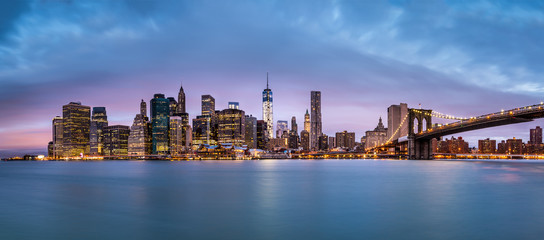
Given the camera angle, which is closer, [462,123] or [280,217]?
[280,217]

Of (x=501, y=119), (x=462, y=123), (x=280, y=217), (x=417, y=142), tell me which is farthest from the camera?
(x=417, y=142)

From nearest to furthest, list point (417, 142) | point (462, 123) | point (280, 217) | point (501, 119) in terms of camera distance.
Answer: point (280, 217)
point (501, 119)
point (462, 123)
point (417, 142)

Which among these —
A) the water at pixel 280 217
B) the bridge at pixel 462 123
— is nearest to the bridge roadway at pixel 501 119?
the bridge at pixel 462 123

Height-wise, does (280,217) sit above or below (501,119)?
below

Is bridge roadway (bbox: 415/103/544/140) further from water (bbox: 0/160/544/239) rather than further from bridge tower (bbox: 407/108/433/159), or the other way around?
water (bbox: 0/160/544/239)

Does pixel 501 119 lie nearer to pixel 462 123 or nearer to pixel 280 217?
pixel 462 123

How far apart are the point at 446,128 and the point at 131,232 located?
9234cm

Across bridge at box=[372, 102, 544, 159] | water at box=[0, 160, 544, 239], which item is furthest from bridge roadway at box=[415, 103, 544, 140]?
water at box=[0, 160, 544, 239]

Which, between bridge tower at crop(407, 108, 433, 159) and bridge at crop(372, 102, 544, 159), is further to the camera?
bridge tower at crop(407, 108, 433, 159)

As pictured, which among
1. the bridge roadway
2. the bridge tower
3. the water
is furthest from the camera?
the bridge tower

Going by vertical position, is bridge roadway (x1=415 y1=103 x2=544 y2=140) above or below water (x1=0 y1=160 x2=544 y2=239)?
above

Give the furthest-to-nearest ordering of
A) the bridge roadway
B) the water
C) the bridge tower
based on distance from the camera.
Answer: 1. the bridge tower
2. the bridge roadway
3. the water

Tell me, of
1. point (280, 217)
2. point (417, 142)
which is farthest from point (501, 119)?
point (280, 217)

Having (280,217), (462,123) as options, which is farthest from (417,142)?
(280,217)
